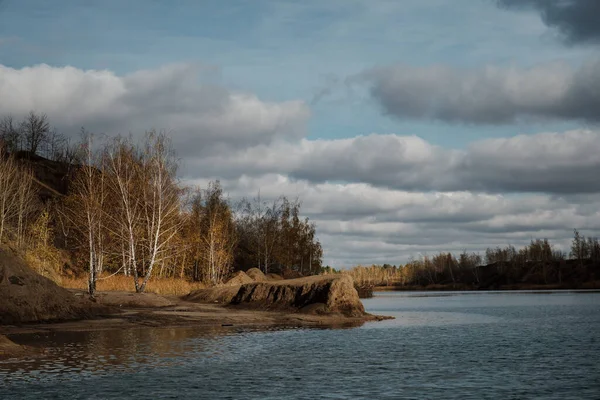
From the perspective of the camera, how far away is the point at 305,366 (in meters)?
25.6

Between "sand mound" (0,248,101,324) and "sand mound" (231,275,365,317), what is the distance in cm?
1560

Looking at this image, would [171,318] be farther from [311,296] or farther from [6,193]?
[6,193]

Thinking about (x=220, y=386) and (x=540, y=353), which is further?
(x=540, y=353)

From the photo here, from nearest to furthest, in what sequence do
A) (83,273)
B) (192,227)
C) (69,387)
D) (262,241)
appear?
(69,387)
(83,273)
(192,227)
(262,241)

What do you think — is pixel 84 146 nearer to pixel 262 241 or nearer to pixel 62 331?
pixel 62 331

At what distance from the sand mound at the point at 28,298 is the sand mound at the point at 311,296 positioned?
1560 cm

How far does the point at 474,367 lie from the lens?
25.7 meters

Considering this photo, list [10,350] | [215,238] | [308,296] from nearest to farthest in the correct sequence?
1. [10,350]
2. [308,296]
3. [215,238]

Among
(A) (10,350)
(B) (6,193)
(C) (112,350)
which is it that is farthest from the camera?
(B) (6,193)

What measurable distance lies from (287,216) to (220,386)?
111750 millimetres

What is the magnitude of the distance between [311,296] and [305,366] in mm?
24667

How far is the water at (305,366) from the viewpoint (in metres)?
19.8

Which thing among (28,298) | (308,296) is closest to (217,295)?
(308,296)

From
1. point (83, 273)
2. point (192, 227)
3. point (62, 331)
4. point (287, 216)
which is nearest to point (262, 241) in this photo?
point (287, 216)
